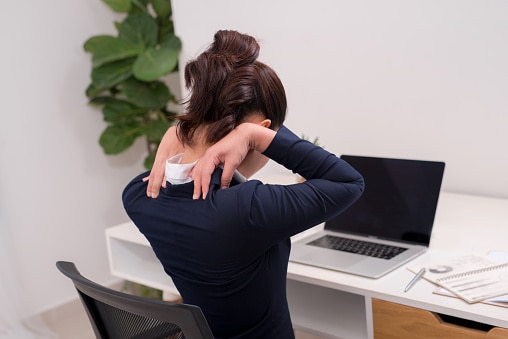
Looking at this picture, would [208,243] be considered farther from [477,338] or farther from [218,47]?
[477,338]

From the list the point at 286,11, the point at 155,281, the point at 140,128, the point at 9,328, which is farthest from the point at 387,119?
the point at 9,328

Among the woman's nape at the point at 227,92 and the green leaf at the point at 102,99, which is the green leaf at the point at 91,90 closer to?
the green leaf at the point at 102,99

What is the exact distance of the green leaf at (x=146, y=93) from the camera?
8.77 ft

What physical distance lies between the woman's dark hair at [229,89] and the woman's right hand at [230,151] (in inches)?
1.0

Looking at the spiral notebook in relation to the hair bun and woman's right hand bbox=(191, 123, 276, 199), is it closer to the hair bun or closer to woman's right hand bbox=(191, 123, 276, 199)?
woman's right hand bbox=(191, 123, 276, 199)

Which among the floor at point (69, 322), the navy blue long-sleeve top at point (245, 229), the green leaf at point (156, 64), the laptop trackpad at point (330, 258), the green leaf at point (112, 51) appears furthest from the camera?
the floor at point (69, 322)

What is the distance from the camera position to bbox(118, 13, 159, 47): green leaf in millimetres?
2670

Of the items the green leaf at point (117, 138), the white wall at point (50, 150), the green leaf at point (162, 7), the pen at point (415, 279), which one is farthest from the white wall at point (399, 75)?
the white wall at point (50, 150)

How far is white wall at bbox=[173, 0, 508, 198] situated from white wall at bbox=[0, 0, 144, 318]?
3.34ft

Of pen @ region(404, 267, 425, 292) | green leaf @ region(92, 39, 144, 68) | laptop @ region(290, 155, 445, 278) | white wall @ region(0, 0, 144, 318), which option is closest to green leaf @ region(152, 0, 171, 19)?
green leaf @ region(92, 39, 144, 68)

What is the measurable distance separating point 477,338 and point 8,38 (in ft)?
7.91

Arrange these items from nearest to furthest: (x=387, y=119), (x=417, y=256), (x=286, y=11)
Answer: (x=417, y=256), (x=387, y=119), (x=286, y=11)

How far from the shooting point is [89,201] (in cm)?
305

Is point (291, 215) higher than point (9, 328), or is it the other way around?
point (291, 215)
